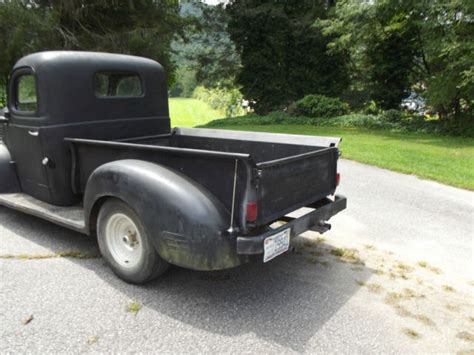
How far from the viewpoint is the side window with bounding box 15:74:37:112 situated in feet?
14.3

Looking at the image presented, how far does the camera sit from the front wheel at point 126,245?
3.31 meters

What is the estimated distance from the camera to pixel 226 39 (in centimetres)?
2520

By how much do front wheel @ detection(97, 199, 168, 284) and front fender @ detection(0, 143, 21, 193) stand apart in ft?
5.95

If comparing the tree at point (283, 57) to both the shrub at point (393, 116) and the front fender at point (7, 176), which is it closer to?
the shrub at point (393, 116)

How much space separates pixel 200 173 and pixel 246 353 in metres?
1.33

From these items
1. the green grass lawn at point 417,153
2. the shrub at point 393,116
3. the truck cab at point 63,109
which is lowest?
the green grass lawn at point 417,153

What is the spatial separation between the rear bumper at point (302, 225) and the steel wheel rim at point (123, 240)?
990 millimetres

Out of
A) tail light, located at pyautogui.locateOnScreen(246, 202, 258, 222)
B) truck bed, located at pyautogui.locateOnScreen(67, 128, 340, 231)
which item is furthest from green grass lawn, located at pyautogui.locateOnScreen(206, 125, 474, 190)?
tail light, located at pyautogui.locateOnScreen(246, 202, 258, 222)

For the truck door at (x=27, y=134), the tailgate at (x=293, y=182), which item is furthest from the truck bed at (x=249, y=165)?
the truck door at (x=27, y=134)

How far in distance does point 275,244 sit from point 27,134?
306 centimetres

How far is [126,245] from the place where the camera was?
357 cm

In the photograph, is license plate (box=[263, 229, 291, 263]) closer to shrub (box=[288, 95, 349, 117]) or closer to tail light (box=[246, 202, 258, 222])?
tail light (box=[246, 202, 258, 222])

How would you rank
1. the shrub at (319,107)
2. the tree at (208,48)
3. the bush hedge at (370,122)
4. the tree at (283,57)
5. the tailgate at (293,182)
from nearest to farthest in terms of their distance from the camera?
the tailgate at (293,182), the bush hedge at (370,122), the shrub at (319,107), the tree at (283,57), the tree at (208,48)

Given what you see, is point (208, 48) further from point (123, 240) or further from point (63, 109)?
point (123, 240)
